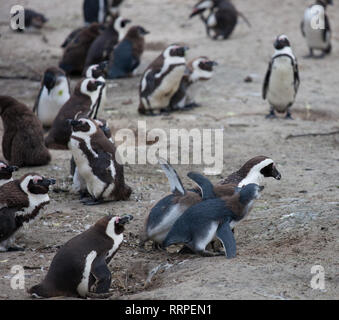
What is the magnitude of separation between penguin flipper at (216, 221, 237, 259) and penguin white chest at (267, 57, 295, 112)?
497 centimetres

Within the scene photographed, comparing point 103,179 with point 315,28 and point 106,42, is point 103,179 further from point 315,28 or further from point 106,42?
point 315,28

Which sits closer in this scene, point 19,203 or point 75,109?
point 19,203

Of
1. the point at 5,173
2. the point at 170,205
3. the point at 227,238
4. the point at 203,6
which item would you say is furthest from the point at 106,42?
the point at 227,238

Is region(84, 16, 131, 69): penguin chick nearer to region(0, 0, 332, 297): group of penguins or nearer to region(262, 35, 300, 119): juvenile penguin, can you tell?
region(0, 0, 332, 297): group of penguins

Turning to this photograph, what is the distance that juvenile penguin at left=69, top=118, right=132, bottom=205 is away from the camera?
611 centimetres

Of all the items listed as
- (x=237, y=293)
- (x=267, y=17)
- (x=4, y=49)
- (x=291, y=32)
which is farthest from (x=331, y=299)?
(x=267, y=17)

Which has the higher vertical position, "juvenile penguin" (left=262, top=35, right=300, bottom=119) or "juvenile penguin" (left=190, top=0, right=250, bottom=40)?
"juvenile penguin" (left=190, top=0, right=250, bottom=40)

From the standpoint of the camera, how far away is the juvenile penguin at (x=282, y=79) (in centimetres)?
944

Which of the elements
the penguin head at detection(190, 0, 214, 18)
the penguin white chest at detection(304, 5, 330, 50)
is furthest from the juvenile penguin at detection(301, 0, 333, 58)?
the penguin head at detection(190, 0, 214, 18)

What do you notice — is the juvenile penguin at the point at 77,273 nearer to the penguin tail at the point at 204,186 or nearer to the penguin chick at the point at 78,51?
the penguin tail at the point at 204,186

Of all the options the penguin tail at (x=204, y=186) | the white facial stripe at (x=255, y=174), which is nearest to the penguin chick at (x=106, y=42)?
the white facial stripe at (x=255, y=174)

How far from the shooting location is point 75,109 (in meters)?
7.91

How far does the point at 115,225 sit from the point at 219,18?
1009cm

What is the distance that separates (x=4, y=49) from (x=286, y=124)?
6.03 meters
